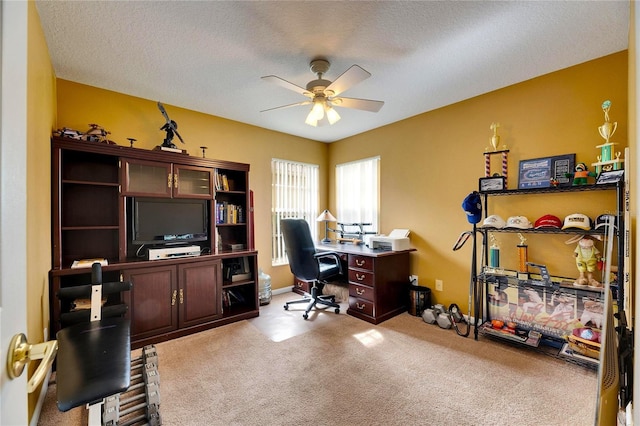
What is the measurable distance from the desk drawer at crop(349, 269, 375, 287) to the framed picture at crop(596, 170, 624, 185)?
2.10 m

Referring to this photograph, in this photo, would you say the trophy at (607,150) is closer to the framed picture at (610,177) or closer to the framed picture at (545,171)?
the framed picture at (610,177)

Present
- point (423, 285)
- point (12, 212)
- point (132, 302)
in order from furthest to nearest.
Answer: point (423, 285)
point (132, 302)
point (12, 212)

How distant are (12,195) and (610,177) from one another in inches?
124

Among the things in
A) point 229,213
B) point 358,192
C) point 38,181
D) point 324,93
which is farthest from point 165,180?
point 358,192

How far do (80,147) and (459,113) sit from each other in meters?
3.78

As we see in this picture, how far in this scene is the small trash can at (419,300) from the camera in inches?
130

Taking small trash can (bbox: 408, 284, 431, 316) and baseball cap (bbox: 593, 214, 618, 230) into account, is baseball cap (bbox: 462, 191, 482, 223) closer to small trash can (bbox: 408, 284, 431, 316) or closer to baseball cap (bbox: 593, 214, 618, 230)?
baseball cap (bbox: 593, 214, 618, 230)

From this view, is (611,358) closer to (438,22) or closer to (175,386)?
(438,22)

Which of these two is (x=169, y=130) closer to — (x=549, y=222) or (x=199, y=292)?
(x=199, y=292)

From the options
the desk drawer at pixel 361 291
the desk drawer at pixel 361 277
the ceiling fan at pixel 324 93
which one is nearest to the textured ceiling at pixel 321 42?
the ceiling fan at pixel 324 93

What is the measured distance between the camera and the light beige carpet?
1.71 meters

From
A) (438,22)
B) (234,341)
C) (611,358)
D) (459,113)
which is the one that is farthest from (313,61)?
(234,341)

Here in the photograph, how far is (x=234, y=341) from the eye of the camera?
2.70 metres

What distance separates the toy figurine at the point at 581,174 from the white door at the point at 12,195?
3227mm
